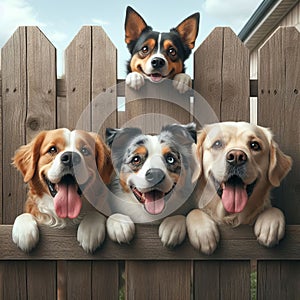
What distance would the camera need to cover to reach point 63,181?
6.87 feet

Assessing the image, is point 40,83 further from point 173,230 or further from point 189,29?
point 173,230

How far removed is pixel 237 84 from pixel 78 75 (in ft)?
2.28

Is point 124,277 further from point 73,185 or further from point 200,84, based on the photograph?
point 200,84

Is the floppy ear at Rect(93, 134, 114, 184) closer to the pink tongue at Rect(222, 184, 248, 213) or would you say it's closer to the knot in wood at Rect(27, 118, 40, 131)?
the knot in wood at Rect(27, 118, 40, 131)

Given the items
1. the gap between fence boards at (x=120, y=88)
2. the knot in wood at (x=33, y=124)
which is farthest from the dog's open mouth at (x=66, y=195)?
the gap between fence boards at (x=120, y=88)

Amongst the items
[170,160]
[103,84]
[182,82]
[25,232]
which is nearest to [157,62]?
[182,82]

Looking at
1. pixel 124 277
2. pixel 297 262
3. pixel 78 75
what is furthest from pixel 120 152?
pixel 297 262

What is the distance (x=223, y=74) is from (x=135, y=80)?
40cm

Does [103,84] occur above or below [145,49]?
below

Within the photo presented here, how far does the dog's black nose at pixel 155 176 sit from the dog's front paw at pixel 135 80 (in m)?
0.43

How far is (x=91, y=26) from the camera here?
2373 mm

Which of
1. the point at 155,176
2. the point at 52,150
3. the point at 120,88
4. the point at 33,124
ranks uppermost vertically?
the point at 120,88

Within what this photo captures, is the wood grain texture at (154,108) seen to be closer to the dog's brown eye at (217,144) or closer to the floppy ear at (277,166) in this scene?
the dog's brown eye at (217,144)

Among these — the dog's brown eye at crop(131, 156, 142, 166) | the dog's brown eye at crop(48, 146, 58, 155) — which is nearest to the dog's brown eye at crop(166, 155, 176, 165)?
the dog's brown eye at crop(131, 156, 142, 166)
